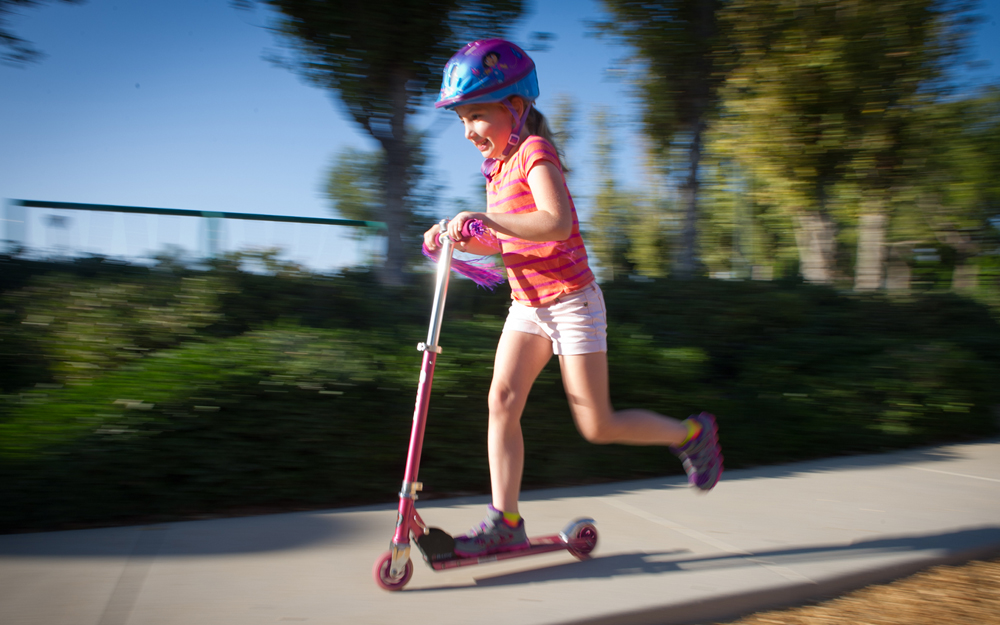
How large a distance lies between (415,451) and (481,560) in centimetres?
47

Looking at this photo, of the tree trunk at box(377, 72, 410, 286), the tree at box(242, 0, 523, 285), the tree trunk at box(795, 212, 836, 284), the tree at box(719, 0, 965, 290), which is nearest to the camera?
the tree at box(242, 0, 523, 285)

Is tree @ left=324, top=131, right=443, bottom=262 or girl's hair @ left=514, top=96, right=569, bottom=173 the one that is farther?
tree @ left=324, top=131, right=443, bottom=262

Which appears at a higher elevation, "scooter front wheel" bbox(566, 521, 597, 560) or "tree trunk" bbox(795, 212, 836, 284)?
"tree trunk" bbox(795, 212, 836, 284)

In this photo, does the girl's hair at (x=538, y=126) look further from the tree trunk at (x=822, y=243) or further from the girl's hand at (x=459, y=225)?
the tree trunk at (x=822, y=243)

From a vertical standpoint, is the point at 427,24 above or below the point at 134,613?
above

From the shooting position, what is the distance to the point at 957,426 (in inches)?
217

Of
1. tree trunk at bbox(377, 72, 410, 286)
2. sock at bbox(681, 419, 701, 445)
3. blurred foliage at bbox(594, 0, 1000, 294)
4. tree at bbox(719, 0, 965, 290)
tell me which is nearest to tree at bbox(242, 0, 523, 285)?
tree trunk at bbox(377, 72, 410, 286)

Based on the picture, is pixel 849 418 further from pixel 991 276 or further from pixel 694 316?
pixel 991 276

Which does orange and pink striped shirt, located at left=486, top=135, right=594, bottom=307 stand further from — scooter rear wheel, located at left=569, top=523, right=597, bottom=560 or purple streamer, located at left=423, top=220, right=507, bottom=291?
scooter rear wheel, located at left=569, top=523, right=597, bottom=560

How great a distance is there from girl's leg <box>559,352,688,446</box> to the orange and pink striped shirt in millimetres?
267

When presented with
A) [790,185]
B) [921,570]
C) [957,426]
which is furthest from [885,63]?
[921,570]

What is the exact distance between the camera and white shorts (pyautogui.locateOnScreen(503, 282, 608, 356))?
2.62m

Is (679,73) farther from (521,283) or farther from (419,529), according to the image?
(419,529)

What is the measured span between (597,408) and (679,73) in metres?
4.83
